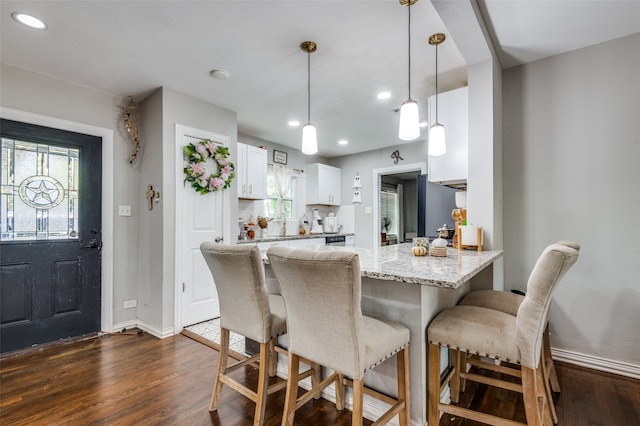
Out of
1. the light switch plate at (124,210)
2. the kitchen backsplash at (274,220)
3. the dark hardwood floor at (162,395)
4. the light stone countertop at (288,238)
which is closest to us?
the dark hardwood floor at (162,395)

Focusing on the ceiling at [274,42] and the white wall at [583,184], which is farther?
the white wall at [583,184]

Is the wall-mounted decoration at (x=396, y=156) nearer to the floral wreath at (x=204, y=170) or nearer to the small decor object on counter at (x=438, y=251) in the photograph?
the floral wreath at (x=204, y=170)

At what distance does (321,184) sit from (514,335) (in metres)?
4.51

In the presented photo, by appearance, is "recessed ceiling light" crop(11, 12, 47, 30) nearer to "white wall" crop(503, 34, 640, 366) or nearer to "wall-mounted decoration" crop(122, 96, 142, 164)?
"wall-mounted decoration" crop(122, 96, 142, 164)

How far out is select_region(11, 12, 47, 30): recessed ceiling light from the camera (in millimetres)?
1976

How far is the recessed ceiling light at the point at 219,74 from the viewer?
8.98 ft

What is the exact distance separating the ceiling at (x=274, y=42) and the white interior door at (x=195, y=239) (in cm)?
83

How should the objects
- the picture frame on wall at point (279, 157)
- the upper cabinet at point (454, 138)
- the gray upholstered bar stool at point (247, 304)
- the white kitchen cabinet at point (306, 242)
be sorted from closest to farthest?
the gray upholstered bar stool at point (247, 304), the upper cabinet at point (454, 138), the white kitchen cabinet at point (306, 242), the picture frame on wall at point (279, 157)

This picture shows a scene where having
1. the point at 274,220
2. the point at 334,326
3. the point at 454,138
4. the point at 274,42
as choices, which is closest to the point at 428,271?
the point at 334,326

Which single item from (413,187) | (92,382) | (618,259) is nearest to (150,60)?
(92,382)

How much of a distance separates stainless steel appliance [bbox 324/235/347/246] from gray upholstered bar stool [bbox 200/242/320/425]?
3.68m

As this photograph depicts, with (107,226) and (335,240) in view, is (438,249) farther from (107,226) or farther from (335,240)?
(335,240)

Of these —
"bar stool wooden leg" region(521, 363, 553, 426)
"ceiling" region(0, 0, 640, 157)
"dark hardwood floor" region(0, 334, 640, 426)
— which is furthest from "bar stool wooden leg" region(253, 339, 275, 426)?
"ceiling" region(0, 0, 640, 157)

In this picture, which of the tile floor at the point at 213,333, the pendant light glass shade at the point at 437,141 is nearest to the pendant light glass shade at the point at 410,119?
the pendant light glass shade at the point at 437,141
